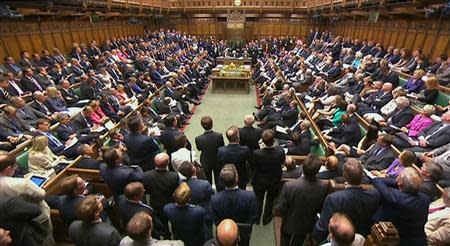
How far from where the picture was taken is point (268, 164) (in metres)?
3.55

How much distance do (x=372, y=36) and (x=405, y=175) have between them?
12212 millimetres

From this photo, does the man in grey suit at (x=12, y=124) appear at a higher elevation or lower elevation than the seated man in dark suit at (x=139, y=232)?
lower

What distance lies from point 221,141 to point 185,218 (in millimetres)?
1761

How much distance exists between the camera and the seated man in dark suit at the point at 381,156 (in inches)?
156

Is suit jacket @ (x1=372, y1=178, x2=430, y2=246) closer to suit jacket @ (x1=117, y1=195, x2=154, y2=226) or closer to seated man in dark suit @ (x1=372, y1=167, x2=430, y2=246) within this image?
seated man in dark suit @ (x1=372, y1=167, x2=430, y2=246)

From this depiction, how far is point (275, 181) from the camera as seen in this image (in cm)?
368

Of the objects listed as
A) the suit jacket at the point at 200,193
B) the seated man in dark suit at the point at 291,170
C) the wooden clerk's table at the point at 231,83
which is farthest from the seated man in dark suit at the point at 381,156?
the wooden clerk's table at the point at 231,83

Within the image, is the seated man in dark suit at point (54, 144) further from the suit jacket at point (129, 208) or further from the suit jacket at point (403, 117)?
the suit jacket at point (403, 117)

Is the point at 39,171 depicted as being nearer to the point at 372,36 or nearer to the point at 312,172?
the point at 312,172

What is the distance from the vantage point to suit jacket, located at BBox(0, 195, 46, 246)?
243 centimetres

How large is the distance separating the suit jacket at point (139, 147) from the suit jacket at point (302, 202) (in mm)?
2126

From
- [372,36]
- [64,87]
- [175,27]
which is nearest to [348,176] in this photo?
[64,87]

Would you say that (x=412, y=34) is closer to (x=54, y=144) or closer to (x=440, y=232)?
(x=440, y=232)

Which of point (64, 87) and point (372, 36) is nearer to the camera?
point (64, 87)
